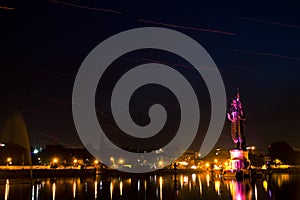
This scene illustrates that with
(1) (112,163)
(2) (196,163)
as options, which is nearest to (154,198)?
(1) (112,163)

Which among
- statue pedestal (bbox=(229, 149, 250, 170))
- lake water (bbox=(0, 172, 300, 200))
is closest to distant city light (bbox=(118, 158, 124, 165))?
statue pedestal (bbox=(229, 149, 250, 170))

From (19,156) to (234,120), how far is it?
59.1 m

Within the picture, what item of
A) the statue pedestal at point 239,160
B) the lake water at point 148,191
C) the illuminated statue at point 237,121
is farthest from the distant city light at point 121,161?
the lake water at point 148,191

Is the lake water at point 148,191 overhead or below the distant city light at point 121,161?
below

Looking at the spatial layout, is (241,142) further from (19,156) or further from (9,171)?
(19,156)

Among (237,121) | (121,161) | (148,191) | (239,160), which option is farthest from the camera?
(121,161)

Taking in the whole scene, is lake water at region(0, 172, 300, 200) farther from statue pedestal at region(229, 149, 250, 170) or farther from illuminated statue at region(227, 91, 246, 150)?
illuminated statue at region(227, 91, 246, 150)

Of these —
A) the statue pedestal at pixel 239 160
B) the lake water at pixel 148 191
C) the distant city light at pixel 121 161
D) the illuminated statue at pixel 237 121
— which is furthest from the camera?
the distant city light at pixel 121 161

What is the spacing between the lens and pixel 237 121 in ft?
295

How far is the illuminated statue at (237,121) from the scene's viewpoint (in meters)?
86.8

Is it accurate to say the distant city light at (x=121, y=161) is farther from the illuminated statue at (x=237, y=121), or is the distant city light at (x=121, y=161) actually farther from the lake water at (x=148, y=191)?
the lake water at (x=148, y=191)

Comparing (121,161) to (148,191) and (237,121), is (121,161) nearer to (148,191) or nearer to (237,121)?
(237,121)

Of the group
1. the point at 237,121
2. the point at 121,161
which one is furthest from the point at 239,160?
the point at 121,161

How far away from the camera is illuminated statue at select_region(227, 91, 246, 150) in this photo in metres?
86.8
